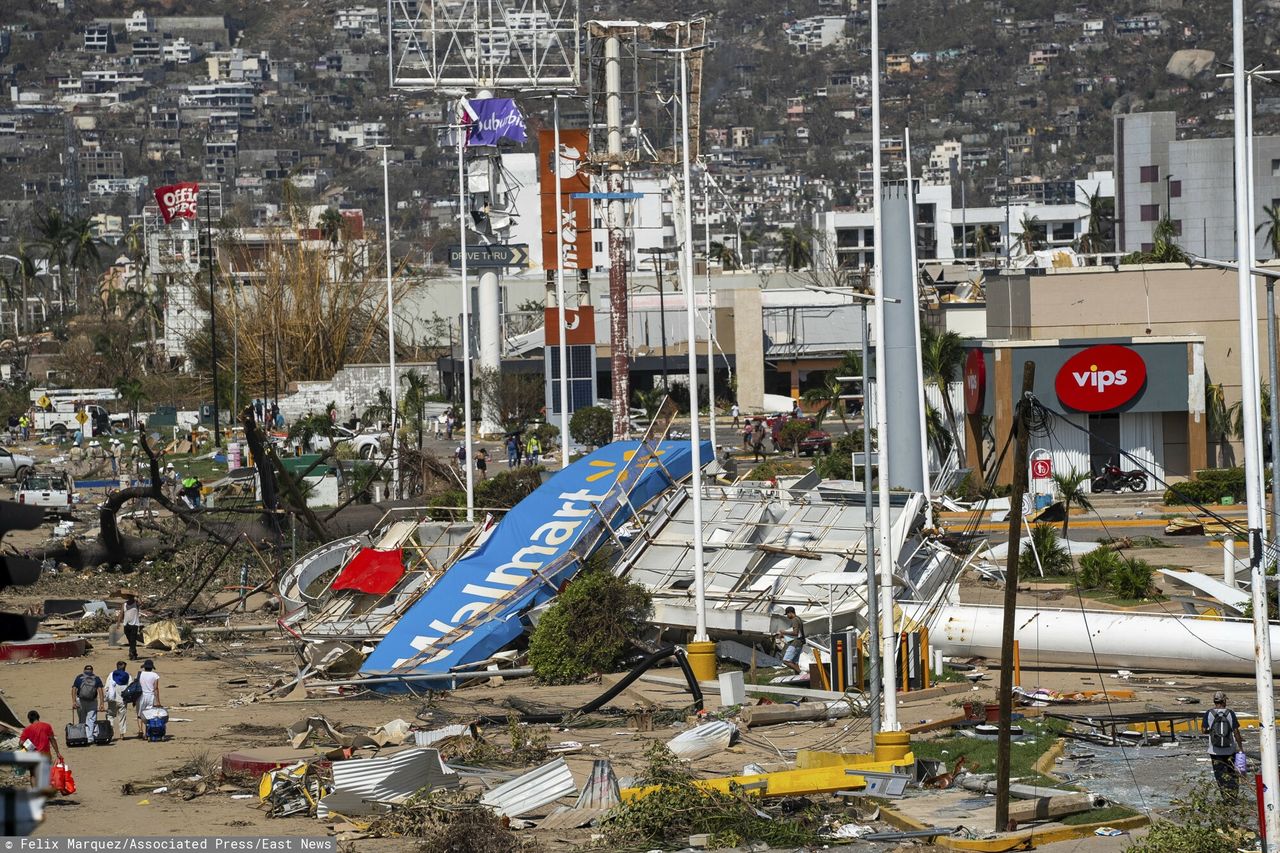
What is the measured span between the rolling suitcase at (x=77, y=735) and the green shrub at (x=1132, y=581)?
1769 cm

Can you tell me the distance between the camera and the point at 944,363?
50781 mm

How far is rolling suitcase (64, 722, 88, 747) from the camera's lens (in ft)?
74.6

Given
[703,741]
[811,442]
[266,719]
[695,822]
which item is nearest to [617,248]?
[811,442]

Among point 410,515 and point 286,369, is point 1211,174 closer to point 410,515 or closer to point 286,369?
point 286,369

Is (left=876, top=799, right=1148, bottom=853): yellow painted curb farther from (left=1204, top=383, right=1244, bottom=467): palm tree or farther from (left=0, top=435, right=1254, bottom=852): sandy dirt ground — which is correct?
(left=1204, top=383, right=1244, bottom=467): palm tree

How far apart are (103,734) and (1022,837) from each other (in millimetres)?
12436

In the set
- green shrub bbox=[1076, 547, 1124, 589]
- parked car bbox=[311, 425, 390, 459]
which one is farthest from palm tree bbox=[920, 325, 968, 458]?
green shrub bbox=[1076, 547, 1124, 589]

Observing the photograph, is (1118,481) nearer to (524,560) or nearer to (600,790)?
(524,560)

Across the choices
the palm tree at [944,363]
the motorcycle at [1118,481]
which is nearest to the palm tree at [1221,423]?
the motorcycle at [1118,481]

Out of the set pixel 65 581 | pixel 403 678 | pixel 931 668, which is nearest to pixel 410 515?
pixel 65 581

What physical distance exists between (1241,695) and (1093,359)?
25084 millimetres

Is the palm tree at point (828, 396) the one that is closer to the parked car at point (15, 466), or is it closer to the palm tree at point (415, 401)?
the palm tree at point (415, 401)

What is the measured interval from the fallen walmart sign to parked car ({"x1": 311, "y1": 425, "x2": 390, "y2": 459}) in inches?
891

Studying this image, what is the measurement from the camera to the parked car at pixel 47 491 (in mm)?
50188
